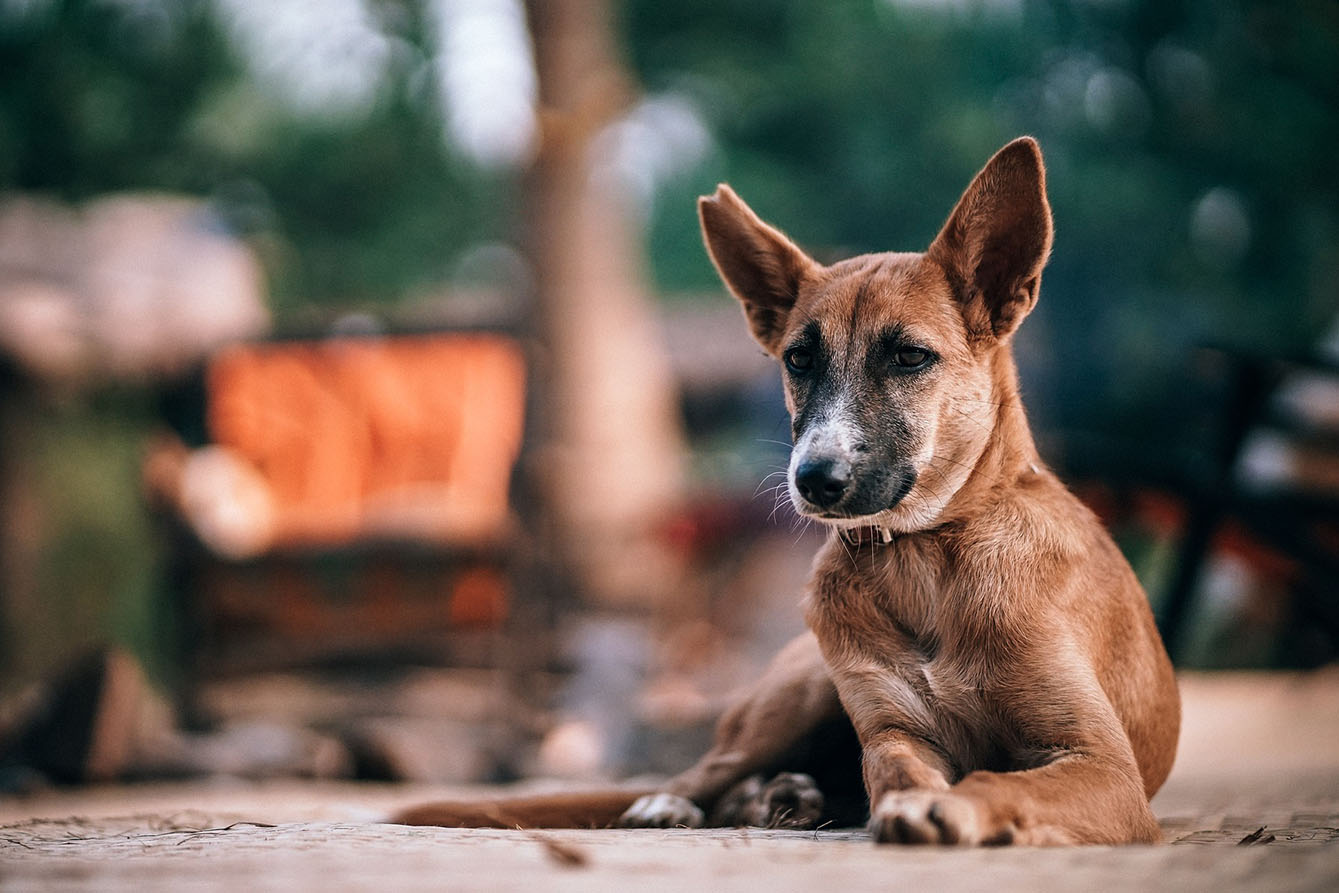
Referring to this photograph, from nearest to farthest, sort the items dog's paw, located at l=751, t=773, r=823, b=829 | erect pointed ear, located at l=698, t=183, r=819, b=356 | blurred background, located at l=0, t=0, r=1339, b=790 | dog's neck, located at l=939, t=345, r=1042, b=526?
1. dog's neck, located at l=939, t=345, r=1042, b=526
2. dog's paw, located at l=751, t=773, r=823, b=829
3. erect pointed ear, located at l=698, t=183, r=819, b=356
4. blurred background, located at l=0, t=0, r=1339, b=790

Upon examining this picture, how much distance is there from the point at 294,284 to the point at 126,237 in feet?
19.7

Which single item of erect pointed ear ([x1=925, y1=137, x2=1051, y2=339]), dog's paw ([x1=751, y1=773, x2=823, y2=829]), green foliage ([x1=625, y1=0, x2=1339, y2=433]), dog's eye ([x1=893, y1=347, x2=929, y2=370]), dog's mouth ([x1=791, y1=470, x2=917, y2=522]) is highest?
green foliage ([x1=625, y1=0, x2=1339, y2=433])

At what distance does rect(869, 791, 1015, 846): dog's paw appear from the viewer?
2510 mm

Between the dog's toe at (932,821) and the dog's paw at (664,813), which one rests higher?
the dog's toe at (932,821)

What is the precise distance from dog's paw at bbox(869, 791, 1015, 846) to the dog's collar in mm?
894

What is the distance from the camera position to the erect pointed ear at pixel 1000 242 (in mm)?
3350

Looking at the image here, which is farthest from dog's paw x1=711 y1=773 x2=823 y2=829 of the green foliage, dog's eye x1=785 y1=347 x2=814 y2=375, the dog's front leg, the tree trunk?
the green foliage

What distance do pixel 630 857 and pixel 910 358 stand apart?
1670mm

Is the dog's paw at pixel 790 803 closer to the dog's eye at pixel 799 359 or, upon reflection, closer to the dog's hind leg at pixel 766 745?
the dog's hind leg at pixel 766 745

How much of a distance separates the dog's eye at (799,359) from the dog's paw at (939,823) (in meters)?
1.44

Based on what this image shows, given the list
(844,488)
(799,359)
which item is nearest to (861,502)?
(844,488)

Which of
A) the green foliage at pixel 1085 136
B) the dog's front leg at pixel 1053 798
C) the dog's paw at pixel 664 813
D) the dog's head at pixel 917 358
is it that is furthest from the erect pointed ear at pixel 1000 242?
the green foliage at pixel 1085 136

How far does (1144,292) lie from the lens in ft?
52.8

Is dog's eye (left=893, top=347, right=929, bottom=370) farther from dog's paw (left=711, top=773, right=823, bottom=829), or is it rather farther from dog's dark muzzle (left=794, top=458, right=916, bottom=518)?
dog's paw (left=711, top=773, right=823, bottom=829)
